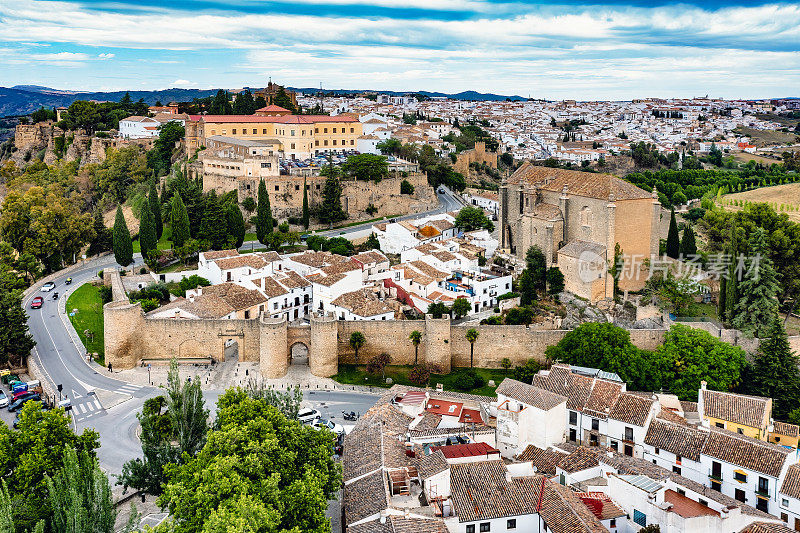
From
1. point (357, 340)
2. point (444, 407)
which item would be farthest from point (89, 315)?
point (444, 407)

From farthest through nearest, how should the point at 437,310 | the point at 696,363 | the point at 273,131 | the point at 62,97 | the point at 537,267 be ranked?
the point at 62,97 < the point at 273,131 < the point at 537,267 < the point at 437,310 < the point at 696,363

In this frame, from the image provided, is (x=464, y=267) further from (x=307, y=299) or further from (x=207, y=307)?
(x=207, y=307)

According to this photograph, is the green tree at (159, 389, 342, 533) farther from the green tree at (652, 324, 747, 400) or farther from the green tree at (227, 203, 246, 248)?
the green tree at (227, 203, 246, 248)

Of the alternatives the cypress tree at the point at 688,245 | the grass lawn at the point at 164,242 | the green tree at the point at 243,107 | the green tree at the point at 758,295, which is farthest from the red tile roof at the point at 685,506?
the green tree at the point at 243,107

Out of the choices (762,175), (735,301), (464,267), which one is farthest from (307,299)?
(762,175)

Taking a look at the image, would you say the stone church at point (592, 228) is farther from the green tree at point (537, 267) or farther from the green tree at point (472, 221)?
the green tree at point (472, 221)

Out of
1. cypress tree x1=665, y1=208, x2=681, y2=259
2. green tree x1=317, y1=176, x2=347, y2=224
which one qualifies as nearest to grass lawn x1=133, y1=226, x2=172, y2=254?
green tree x1=317, y1=176, x2=347, y2=224

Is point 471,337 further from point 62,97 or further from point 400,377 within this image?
point 62,97
